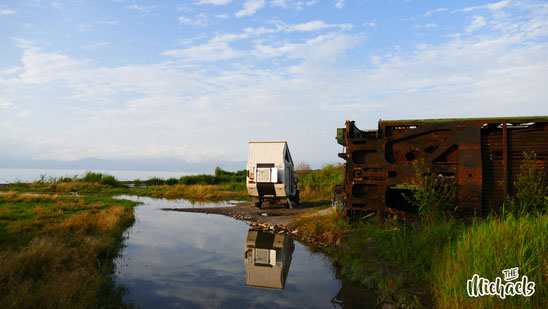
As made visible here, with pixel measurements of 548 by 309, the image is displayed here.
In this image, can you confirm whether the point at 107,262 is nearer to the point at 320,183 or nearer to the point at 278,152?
the point at 278,152

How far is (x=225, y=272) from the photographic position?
7.50 metres

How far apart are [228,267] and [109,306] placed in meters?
3.14

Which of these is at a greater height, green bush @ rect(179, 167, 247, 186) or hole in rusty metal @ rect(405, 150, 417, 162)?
hole in rusty metal @ rect(405, 150, 417, 162)

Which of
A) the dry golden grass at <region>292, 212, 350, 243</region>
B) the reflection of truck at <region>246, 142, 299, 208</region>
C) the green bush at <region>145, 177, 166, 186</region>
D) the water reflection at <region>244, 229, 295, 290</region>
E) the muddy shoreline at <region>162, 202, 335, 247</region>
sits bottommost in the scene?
the water reflection at <region>244, 229, 295, 290</region>

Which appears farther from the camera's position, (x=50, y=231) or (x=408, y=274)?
(x=50, y=231)

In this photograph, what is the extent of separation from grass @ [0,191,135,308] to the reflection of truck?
6966mm

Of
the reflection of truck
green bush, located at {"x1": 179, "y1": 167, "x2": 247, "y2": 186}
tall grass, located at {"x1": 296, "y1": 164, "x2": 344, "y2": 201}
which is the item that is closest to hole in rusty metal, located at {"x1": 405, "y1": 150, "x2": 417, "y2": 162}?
the reflection of truck

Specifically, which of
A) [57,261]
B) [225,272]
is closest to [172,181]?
[225,272]

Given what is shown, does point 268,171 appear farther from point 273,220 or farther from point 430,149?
point 430,149

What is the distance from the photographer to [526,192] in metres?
6.59

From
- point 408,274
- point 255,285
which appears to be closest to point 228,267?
point 255,285

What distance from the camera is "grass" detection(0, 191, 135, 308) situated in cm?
455

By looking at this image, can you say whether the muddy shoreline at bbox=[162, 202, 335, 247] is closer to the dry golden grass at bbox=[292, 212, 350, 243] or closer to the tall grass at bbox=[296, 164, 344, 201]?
the dry golden grass at bbox=[292, 212, 350, 243]
